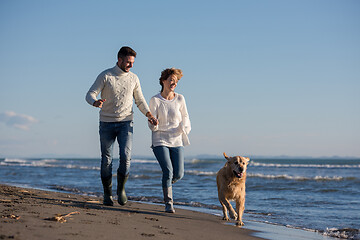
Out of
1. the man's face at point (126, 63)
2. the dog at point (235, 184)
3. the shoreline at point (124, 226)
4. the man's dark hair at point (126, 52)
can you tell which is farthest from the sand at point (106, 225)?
the man's dark hair at point (126, 52)

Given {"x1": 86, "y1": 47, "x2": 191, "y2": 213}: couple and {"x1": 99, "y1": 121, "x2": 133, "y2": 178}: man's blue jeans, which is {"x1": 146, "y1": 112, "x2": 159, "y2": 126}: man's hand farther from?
{"x1": 99, "y1": 121, "x2": 133, "y2": 178}: man's blue jeans

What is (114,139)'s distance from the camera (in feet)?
17.7

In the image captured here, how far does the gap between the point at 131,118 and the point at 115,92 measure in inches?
17.2

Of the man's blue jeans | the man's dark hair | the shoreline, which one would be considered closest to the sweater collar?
the man's dark hair

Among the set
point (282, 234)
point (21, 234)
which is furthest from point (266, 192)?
point (21, 234)

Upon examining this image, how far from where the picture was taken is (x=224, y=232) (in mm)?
4367

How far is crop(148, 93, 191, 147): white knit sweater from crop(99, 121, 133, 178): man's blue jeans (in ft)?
1.13

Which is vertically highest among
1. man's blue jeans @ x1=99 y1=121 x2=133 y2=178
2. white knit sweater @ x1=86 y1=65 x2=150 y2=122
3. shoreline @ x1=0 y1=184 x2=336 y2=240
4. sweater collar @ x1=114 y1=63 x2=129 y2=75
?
sweater collar @ x1=114 y1=63 x2=129 y2=75

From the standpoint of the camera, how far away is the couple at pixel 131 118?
204 inches

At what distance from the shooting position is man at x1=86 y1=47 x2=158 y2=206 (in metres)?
5.16

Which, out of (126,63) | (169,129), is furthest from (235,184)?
(126,63)

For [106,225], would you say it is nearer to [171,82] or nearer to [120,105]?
[120,105]

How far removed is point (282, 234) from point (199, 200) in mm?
3595

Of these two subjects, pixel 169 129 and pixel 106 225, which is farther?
pixel 169 129
